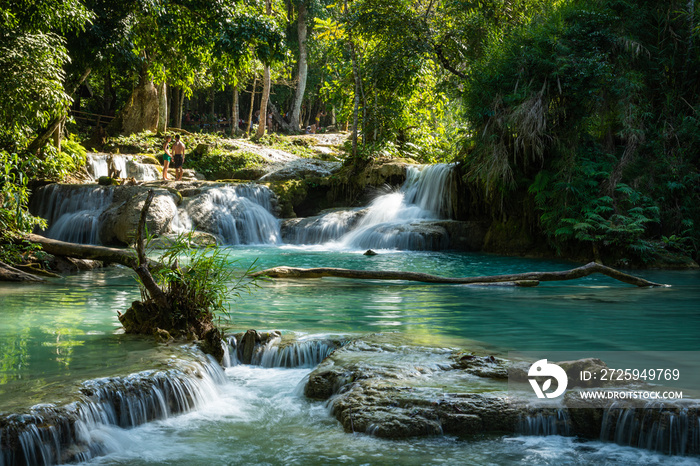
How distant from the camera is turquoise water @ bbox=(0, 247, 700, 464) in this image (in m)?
3.94

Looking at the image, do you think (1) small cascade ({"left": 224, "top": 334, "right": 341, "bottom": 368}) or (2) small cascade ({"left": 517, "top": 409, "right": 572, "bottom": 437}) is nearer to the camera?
(2) small cascade ({"left": 517, "top": 409, "right": 572, "bottom": 437})

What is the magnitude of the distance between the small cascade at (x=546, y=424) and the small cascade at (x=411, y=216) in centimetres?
1254

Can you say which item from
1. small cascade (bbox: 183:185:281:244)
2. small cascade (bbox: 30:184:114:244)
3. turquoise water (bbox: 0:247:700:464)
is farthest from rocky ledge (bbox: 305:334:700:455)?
small cascade (bbox: 30:184:114:244)

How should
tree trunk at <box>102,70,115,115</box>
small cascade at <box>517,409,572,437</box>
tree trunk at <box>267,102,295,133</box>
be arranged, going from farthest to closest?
tree trunk at <box>267,102,295,133</box> → tree trunk at <box>102,70,115,115</box> → small cascade at <box>517,409,572,437</box>

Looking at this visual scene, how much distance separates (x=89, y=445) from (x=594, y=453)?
10.9ft

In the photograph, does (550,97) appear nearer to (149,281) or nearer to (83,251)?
(83,251)

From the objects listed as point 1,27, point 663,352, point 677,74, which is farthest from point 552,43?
point 1,27

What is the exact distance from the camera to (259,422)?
455cm

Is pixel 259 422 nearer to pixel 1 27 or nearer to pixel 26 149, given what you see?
pixel 1 27

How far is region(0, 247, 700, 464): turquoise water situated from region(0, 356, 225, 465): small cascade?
0.38 ft

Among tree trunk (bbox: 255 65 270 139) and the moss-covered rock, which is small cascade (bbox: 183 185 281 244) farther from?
tree trunk (bbox: 255 65 270 139)

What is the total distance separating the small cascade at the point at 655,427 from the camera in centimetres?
384

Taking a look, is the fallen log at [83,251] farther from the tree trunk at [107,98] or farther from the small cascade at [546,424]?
the tree trunk at [107,98]

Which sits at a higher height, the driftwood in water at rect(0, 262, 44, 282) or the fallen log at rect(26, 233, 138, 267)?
the fallen log at rect(26, 233, 138, 267)
